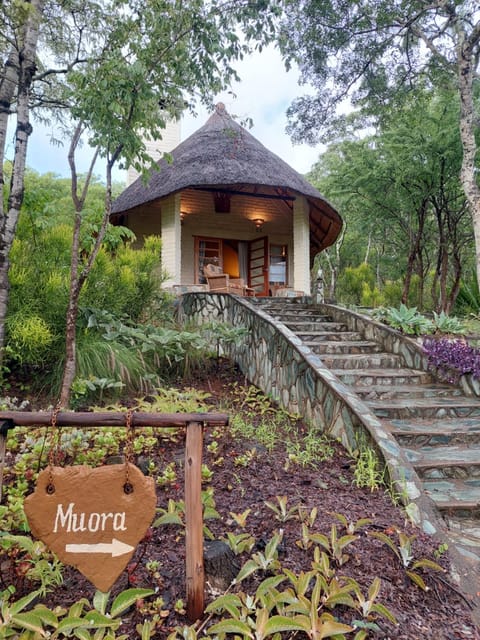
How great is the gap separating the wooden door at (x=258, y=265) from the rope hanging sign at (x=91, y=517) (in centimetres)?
1064

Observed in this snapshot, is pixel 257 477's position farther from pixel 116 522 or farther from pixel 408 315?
pixel 408 315

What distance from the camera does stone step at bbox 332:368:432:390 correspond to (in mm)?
4359

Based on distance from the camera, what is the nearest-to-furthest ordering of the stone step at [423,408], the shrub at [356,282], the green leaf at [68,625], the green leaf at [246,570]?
the green leaf at [68,625]
the green leaf at [246,570]
the stone step at [423,408]
the shrub at [356,282]

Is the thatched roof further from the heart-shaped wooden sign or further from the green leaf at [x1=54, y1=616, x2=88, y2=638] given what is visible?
the green leaf at [x1=54, y1=616, x2=88, y2=638]

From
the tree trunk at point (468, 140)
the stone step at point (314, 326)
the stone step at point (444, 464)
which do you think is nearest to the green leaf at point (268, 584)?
the stone step at point (444, 464)

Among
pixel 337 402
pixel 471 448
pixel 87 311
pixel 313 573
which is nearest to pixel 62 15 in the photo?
pixel 87 311

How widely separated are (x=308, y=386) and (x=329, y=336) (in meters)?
Result: 1.92

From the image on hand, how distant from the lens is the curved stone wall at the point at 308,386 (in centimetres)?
259

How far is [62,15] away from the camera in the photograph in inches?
187

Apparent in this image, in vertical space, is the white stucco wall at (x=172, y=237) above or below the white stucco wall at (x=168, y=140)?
below

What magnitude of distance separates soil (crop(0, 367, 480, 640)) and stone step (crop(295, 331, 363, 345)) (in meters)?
2.63

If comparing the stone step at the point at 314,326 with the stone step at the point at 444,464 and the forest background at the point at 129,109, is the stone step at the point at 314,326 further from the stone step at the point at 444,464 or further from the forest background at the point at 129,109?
the stone step at the point at 444,464

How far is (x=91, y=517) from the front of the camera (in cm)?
122

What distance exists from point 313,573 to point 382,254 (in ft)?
60.5
